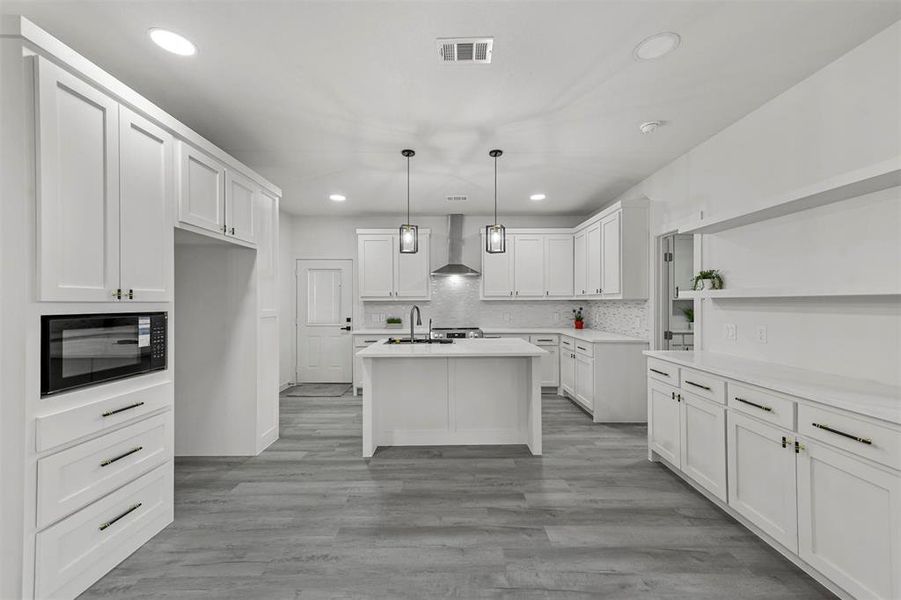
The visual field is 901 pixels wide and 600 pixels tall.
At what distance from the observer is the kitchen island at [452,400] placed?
3.74 meters

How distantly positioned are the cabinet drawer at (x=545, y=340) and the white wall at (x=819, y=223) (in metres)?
2.63

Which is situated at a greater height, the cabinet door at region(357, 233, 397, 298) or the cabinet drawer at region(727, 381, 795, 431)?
the cabinet door at region(357, 233, 397, 298)

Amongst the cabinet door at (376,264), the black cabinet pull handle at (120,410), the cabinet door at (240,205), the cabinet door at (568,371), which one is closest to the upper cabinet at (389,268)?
the cabinet door at (376,264)

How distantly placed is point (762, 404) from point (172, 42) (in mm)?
3781

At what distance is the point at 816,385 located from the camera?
2023mm

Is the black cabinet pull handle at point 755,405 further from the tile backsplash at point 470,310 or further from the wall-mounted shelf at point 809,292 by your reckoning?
the tile backsplash at point 470,310

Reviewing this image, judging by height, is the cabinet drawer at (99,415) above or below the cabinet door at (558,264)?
below

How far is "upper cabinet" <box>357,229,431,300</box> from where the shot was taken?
616cm

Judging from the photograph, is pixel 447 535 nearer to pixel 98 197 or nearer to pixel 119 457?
pixel 119 457

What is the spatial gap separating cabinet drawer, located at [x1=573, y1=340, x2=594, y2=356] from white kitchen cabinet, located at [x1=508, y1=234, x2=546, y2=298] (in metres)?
1.24

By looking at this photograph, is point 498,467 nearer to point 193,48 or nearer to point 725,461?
point 725,461

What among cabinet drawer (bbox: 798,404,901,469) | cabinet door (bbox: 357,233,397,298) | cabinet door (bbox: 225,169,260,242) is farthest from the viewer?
cabinet door (bbox: 357,233,397,298)

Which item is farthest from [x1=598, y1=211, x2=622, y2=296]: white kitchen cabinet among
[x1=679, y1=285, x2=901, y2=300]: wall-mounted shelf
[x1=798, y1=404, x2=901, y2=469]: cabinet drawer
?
[x1=798, y1=404, x2=901, y2=469]: cabinet drawer

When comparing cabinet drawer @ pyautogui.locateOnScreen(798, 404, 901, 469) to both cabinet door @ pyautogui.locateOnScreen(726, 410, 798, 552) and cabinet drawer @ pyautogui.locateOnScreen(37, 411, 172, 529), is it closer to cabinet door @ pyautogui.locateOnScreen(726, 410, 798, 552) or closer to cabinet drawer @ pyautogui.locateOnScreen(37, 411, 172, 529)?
cabinet door @ pyautogui.locateOnScreen(726, 410, 798, 552)
